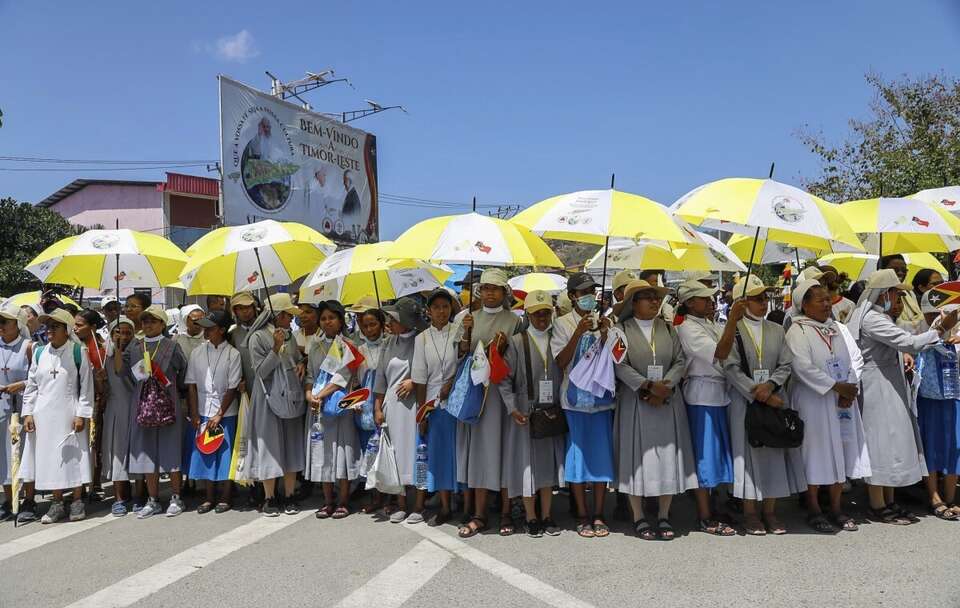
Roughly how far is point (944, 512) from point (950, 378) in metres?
1.05

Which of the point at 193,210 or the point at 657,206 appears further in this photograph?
the point at 193,210

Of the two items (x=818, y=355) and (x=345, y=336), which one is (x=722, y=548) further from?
(x=345, y=336)

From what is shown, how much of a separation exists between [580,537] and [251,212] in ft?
53.1

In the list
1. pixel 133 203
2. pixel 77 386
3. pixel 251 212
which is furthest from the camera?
pixel 133 203

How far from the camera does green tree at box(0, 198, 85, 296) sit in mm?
17984

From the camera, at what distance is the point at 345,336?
658 cm

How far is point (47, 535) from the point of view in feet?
19.6

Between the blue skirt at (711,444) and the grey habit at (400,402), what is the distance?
7.37ft

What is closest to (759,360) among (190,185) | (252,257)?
(252,257)

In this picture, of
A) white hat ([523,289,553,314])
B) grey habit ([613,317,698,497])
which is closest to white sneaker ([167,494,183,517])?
white hat ([523,289,553,314])

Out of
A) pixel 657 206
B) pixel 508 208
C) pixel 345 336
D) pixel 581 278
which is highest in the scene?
pixel 508 208

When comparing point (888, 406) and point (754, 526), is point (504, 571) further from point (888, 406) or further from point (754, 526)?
point (888, 406)

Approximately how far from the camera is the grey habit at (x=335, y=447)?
20.5 feet

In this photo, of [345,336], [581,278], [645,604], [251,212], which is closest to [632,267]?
[581,278]
